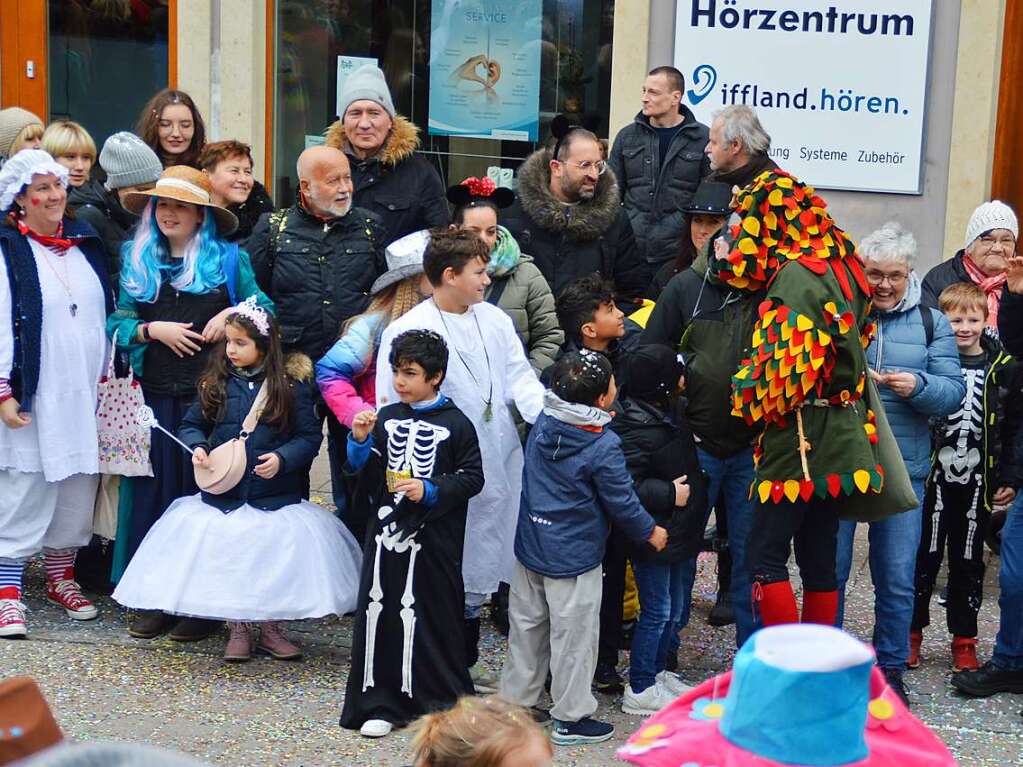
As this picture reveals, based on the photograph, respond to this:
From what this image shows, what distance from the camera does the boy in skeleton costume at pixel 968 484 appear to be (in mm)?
5668

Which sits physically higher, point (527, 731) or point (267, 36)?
point (267, 36)

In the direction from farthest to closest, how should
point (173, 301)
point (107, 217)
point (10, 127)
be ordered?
1. point (10, 127)
2. point (107, 217)
3. point (173, 301)

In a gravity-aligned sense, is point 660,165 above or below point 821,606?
above

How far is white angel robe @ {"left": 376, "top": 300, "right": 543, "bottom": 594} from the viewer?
5328 mm

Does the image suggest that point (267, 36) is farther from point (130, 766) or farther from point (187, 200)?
point (130, 766)

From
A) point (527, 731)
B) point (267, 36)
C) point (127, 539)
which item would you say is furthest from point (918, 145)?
point (527, 731)

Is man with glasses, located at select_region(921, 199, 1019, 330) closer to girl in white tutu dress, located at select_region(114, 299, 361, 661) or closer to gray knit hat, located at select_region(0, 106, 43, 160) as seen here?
girl in white tutu dress, located at select_region(114, 299, 361, 661)

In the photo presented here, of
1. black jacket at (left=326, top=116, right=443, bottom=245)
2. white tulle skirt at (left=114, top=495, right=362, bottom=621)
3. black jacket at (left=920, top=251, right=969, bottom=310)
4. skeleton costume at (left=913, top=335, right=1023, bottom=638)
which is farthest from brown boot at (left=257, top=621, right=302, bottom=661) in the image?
black jacket at (left=920, top=251, right=969, bottom=310)

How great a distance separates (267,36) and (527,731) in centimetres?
754

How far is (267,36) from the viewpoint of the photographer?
32.0ft

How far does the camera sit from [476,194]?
6082 mm

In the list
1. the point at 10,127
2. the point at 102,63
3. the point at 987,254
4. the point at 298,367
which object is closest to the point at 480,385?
the point at 298,367

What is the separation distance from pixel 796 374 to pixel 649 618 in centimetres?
105

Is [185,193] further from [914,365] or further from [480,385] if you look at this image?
[914,365]
